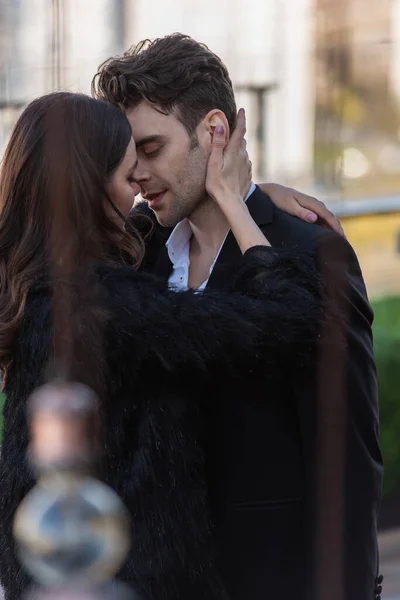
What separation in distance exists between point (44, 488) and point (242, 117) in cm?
94

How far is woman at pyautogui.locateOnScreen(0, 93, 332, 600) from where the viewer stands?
1.72m

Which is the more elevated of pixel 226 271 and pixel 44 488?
pixel 226 271

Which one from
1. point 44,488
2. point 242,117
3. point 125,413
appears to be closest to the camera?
point 44,488

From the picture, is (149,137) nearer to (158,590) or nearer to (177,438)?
(177,438)

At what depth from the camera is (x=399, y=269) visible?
7.16 metres


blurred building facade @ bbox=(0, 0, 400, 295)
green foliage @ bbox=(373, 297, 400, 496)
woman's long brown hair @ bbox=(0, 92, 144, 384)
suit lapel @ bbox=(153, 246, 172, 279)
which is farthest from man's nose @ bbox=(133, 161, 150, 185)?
blurred building facade @ bbox=(0, 0, 400, 295)

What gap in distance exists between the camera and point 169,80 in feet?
7.02

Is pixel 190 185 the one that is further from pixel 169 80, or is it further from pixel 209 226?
pixel 169 80

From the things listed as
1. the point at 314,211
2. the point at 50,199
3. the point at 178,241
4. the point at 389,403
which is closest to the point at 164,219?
the point at 178,241

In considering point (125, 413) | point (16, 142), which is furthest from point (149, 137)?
point (125, 413)

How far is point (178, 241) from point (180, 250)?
0.02 meters

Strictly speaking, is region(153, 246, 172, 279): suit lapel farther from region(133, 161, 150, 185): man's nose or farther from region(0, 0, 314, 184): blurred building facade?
region(0, 0, 314, 184): blurred building facade

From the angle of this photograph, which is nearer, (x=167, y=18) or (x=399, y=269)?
(x=167, y=18)

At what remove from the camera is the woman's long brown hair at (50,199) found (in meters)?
1.82
